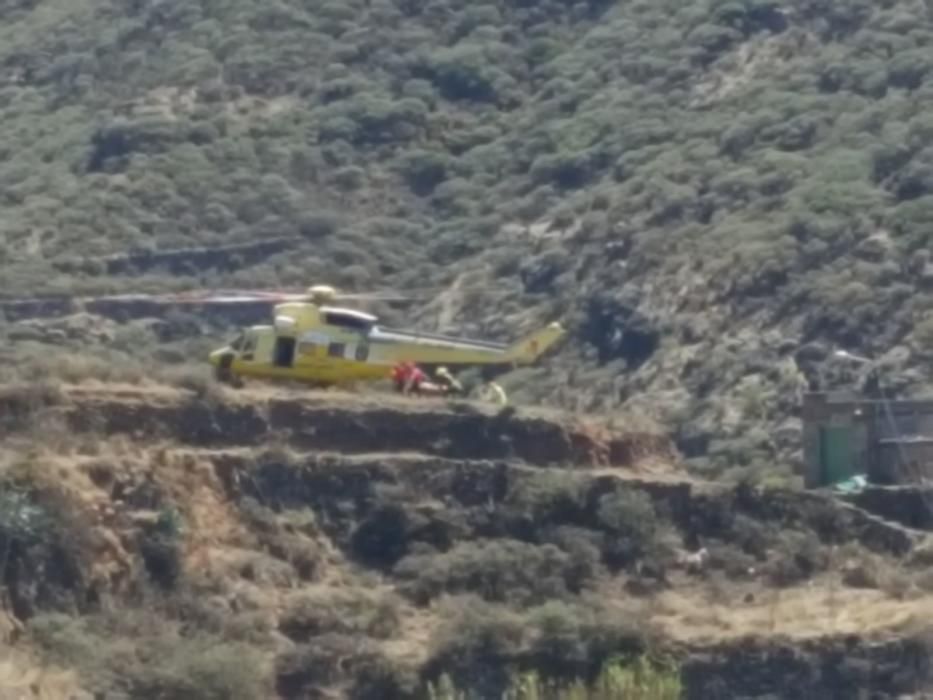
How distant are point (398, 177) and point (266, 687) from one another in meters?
37.3

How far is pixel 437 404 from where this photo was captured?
60781 millimetres

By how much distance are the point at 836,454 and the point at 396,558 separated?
366 inches

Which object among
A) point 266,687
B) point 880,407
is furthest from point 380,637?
point 880,407

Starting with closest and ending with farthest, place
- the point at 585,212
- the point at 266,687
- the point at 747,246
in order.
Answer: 1. the point at 266,687
2. the point at 747,246
3. the point at 585,212

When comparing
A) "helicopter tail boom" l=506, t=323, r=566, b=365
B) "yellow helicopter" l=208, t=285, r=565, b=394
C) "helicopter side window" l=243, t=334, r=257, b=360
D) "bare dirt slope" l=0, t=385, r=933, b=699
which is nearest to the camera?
"bare dirt slope" l=0, t=385, r=933, b=699

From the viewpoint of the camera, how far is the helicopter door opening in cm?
6191

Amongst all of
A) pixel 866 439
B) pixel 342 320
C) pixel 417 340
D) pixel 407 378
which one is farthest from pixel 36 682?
pixel 866 439

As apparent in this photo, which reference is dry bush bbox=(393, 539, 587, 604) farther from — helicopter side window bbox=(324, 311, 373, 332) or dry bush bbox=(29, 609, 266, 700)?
helicopter side window bbox=(324, 311, 373, 332)

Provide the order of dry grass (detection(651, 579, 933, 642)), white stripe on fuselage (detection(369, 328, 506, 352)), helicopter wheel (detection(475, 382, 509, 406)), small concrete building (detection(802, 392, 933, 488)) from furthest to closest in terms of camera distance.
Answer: small concrete building (detection(802, 392, 933, 488)) < helicopter wheel (detection(475, 382, 509, 406)) < white stripe on fuselage (detection(369, 328, 506, 352)) < dry grass (detection(651, 579, 933, 642))

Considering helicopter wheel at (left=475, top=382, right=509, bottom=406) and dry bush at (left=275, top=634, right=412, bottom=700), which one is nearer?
dry bush at (left=275, top=634, right=412, bottom=700)

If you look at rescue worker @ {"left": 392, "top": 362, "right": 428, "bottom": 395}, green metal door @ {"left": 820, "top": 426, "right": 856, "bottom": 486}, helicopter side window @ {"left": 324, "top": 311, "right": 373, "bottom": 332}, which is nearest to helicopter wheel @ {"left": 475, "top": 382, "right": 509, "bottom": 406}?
rescue worker @ {"left": 392, "top": 362, "right": 428, "bottom": 395}

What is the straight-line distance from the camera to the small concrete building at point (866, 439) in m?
64.4

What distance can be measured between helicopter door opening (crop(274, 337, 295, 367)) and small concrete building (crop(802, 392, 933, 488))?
7.91m

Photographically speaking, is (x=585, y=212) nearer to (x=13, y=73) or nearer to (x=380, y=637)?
(x=13, y=73)
